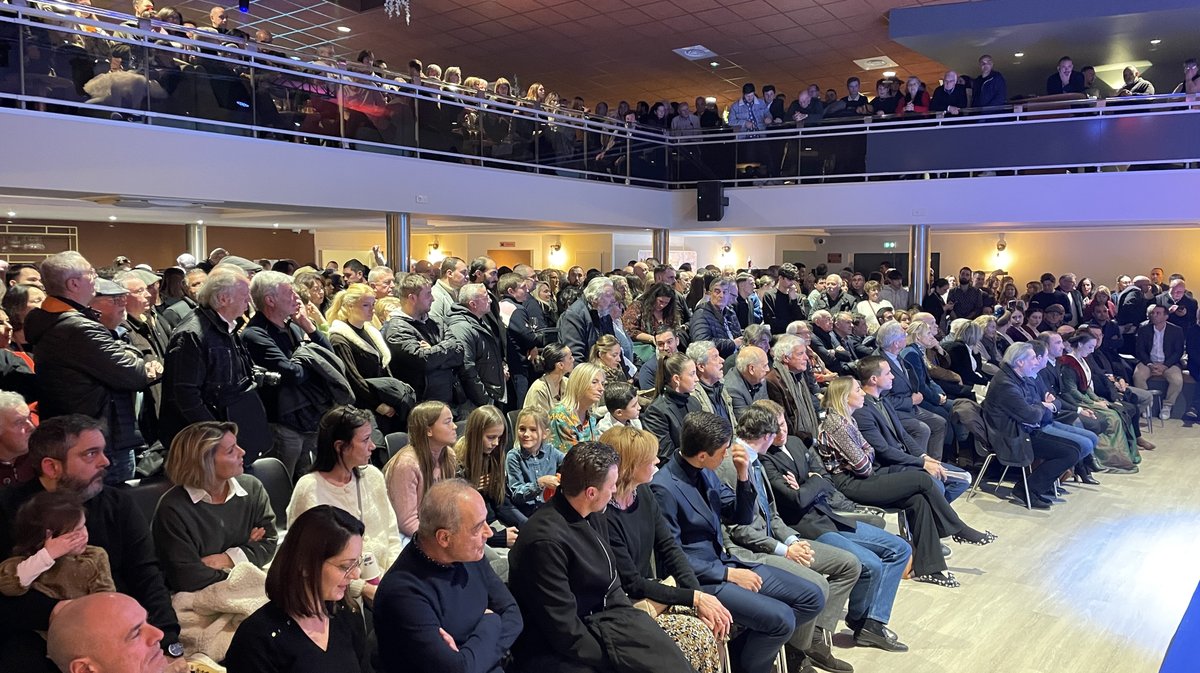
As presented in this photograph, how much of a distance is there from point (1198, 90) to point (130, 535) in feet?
39.7

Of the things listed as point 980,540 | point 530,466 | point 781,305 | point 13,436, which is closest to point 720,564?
point 530,466

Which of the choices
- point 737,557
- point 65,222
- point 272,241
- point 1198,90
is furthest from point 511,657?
point 272,241

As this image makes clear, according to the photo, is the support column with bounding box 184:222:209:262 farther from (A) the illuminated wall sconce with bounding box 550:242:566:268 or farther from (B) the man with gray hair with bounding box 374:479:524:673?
(B) the man with gray hair with bounding box 374:479:524:673

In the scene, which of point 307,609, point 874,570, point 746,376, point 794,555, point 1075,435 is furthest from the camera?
point 1075,435

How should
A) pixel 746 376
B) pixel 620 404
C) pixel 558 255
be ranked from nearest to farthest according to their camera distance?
pixel 620 404
pixel 746 376
pixel 558 255

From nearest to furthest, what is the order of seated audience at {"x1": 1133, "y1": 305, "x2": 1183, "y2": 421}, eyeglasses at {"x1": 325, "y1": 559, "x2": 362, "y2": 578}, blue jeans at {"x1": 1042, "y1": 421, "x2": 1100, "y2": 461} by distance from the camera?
eyeglasses at {"x1": 325, "y1": 559, "x2": 362, "y2": 578} → blue jeans at {"x1": 1042, "y1": 421, "x2": 1100, "y2": 461} → seated audience at {"x1": 1133, "y1": 305, "x2": 1183, "y2": 421}

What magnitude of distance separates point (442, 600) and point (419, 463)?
108cm

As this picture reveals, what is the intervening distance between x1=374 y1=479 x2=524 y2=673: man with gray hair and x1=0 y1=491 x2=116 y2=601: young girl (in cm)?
82

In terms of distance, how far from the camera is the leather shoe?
428 centimetres

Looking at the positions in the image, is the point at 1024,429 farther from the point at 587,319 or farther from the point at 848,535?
the point at 587,319

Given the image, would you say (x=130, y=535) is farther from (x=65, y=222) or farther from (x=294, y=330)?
(x=65, y=222)

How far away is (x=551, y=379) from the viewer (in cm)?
504

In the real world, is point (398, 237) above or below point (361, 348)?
above

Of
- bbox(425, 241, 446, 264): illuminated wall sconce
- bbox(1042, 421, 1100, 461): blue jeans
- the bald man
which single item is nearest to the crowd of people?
the bald man
